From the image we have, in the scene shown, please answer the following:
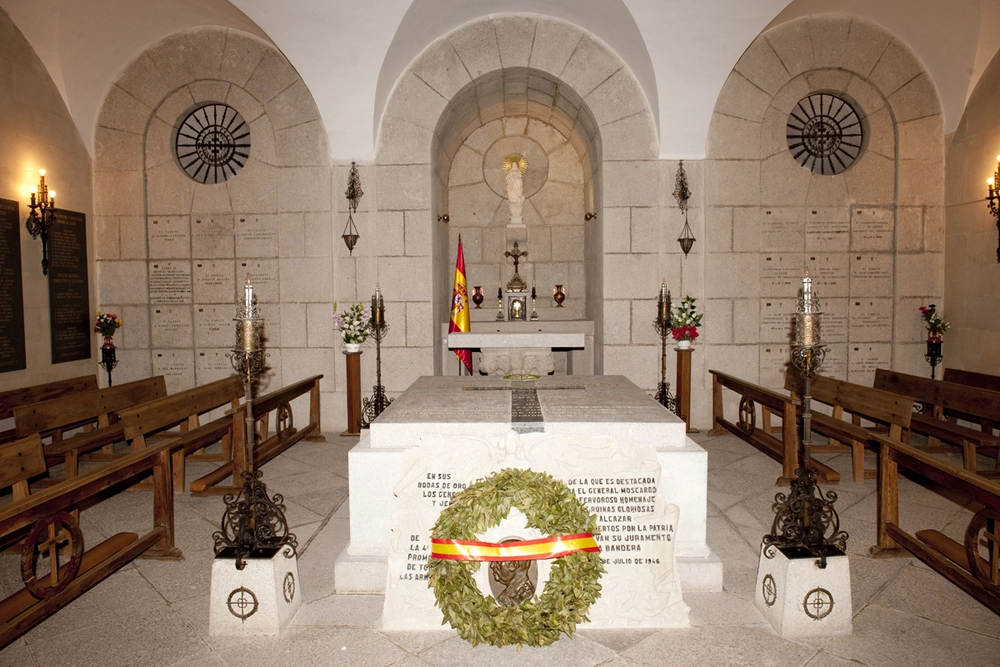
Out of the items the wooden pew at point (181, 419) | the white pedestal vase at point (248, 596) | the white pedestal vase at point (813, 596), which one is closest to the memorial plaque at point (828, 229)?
the white pedestal vase at point (813, 596)

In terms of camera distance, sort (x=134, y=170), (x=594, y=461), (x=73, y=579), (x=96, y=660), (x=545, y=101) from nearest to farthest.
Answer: (x=96, y=660) → (x=73, y=579) → (x=594, y=461) → (x=134, y=170) → (x=545, y=101)

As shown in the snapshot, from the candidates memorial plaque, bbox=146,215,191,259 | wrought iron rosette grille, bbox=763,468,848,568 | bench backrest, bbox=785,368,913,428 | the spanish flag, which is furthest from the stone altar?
memorial plaque, bbox=146,215,191,259

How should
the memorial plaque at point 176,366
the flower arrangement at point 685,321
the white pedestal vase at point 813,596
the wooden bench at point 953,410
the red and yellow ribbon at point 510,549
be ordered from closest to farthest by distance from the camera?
the red and yellow ribbon at point 510,549, the white pedestal vase at point 813,596, the wooden bench at point 953,410, the flower arrangement at point 685,321, the memorial plaque at point 176,366

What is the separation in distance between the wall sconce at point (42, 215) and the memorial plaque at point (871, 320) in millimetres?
10354

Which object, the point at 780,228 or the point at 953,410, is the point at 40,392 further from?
the point at 953,410

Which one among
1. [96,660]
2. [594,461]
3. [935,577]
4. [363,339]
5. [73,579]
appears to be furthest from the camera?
[363,339]

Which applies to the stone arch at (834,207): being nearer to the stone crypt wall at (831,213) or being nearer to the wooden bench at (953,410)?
the stone crypt wall at (831,213)

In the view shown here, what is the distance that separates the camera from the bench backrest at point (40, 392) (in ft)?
19.1

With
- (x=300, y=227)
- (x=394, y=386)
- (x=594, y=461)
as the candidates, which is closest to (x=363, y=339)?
(x=394, y=386)

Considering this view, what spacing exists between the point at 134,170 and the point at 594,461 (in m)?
7.77

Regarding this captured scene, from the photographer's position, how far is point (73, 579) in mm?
3129

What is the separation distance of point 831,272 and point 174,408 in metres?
8.10

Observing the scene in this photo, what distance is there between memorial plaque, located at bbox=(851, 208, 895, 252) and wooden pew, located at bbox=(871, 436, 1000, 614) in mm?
4733

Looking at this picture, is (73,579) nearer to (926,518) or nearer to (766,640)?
(766,640)
